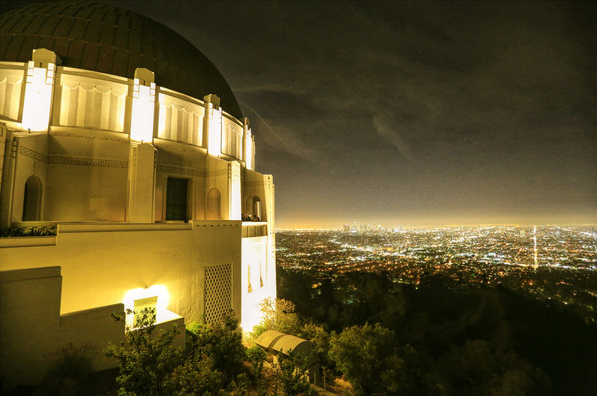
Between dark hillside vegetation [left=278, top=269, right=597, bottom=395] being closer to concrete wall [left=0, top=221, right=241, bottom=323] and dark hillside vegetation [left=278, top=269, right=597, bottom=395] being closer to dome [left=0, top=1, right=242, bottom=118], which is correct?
concrete wall [left=0, top=221, right=241, bottom=323]

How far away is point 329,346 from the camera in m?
16.9

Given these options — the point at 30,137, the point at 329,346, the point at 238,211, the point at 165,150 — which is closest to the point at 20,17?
the point at 30,137

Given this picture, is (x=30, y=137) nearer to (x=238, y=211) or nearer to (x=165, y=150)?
(x=165, y=150)

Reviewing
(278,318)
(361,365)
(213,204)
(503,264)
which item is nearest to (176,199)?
(213,204)

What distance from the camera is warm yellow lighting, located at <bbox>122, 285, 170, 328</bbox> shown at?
10.8 metres

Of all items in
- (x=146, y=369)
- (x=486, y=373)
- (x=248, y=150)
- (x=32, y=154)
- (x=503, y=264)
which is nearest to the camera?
(x=146, y=369)

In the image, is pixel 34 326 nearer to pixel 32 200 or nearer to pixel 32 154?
pixel 32 200

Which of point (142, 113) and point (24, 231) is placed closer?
point (24, 231)

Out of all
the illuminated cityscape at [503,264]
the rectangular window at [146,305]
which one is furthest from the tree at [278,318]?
the illuminated cityscape at [503,264]

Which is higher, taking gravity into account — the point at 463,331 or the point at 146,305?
the point at 146,305

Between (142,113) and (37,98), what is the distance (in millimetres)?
4630

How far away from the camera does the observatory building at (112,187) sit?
8.51 meters

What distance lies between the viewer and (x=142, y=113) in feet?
53.8

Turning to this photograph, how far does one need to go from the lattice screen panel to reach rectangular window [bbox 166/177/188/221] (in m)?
5.29
